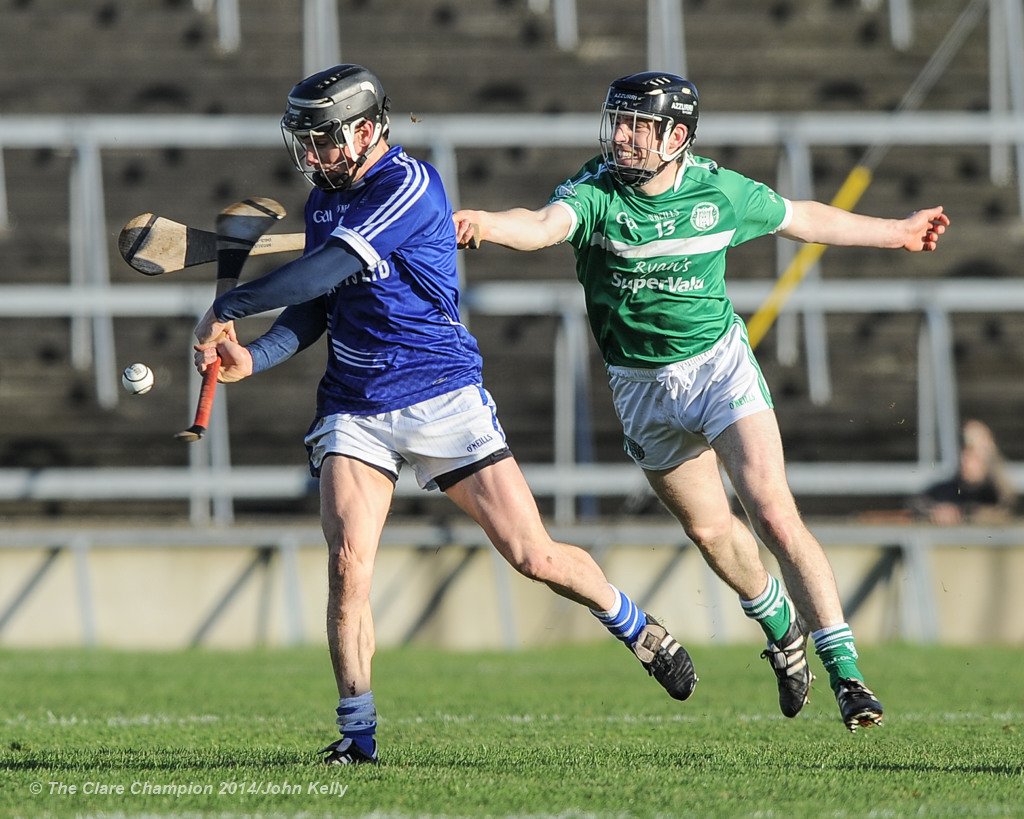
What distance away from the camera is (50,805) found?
4406 mm

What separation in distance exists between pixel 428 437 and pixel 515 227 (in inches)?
29.9

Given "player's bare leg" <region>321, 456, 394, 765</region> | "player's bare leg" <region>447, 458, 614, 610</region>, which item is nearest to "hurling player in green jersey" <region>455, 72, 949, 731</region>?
"player's bare leg" <region>447, 458, 614, 610</region>

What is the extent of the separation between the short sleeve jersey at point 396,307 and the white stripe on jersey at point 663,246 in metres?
0.69

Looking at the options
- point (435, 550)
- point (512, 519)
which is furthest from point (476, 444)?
point (435, 550)

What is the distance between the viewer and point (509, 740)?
605 cm

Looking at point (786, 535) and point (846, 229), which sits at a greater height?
point (846, 229)

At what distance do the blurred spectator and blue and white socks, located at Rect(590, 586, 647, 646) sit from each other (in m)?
6.36

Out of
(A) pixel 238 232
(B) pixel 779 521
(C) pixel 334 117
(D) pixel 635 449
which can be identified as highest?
(C) pixel 334 117

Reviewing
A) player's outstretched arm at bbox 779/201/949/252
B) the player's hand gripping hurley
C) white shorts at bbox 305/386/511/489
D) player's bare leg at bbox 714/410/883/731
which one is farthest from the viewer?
player's outstretched arm at bbox 779/201/949/252

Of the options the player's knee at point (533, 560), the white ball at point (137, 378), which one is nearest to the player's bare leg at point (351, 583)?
the player's knee at point (533, 560)

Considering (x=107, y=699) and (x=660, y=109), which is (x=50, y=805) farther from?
(x=107, y=699)

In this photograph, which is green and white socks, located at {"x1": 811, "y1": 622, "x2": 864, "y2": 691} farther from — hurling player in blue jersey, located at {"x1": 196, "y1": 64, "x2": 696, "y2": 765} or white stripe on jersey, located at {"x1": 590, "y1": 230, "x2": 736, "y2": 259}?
white stripe on jersey, located at {"x1": 590, "y1": 230, "x2": 736, "y2": 259}

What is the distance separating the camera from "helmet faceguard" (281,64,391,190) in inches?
201

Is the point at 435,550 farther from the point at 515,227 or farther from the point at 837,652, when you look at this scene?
the point at 515,227
